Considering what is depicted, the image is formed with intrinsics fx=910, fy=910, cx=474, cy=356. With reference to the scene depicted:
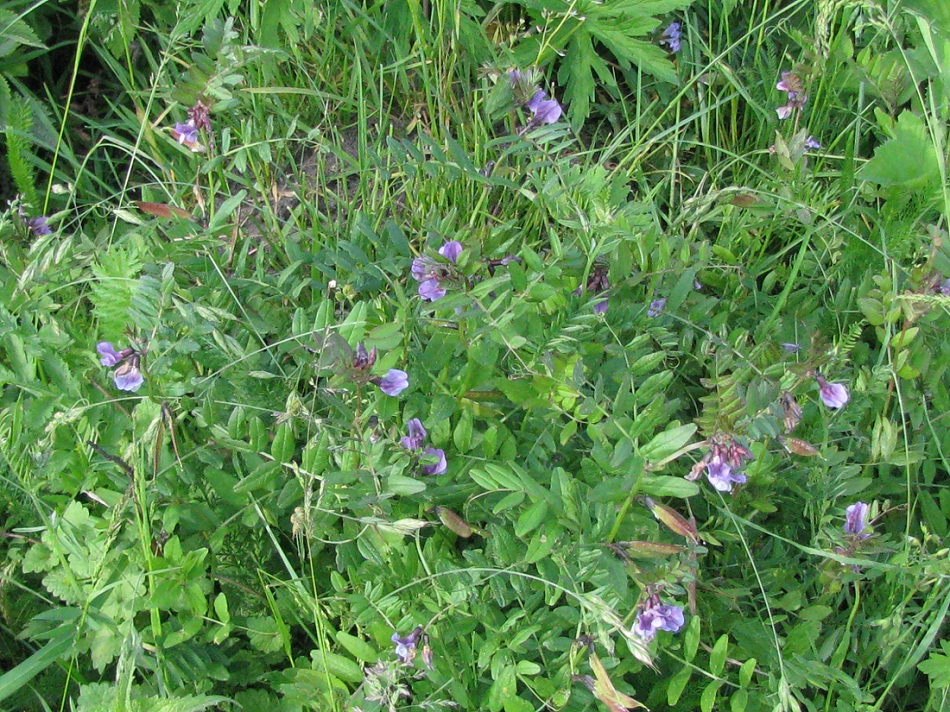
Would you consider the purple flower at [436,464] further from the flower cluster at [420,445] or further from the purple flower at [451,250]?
the purple flower at [451,250]

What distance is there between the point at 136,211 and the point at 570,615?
5.53 feet

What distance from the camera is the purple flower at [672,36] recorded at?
2867 millimetres

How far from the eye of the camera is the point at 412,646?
1.60 m

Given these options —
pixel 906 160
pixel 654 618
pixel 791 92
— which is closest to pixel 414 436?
pixel 654 618

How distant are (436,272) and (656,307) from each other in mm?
592

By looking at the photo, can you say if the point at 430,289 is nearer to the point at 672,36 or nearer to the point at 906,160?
the point at 906,160

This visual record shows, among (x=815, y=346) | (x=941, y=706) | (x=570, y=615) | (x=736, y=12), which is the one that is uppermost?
(x=736, y=12)

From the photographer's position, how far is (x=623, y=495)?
5.29 ft

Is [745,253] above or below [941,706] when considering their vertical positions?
above

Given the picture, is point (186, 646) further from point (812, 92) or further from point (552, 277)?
point (812, 92)

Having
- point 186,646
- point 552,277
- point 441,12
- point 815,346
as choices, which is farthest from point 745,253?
point 186,646

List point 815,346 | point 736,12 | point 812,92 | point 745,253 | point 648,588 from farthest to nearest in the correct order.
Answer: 1. point 736,12
2. point 812,92
3. point 745,253
4. point 815,346
5. point 648,588

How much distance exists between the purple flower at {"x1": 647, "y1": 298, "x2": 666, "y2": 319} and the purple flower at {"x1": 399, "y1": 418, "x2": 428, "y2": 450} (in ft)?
2.00

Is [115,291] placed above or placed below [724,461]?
below
